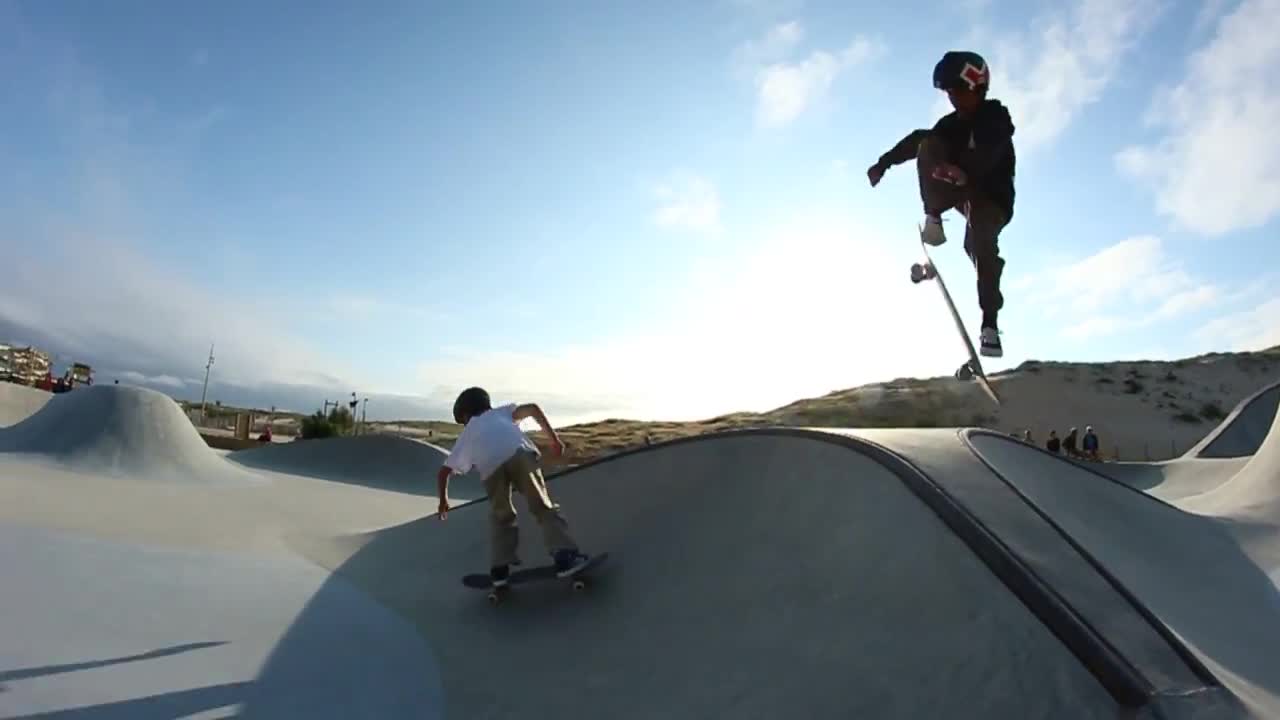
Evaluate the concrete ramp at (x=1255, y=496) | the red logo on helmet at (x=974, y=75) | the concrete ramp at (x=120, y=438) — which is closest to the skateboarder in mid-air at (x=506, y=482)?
the red logo on helmet at (x=974, y=75)

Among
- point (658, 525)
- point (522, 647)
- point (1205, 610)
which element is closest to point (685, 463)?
point (658, 525)

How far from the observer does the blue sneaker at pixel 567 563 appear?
476 cm

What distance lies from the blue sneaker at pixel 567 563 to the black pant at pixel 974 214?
10.1ft

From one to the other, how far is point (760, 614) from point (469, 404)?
7.61 ft

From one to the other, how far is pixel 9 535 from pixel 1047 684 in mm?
5302

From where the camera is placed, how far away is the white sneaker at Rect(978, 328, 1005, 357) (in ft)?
16.5

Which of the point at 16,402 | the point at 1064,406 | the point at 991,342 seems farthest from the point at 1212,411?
the point at 16,402

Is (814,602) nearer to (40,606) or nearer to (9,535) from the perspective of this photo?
(40,606)

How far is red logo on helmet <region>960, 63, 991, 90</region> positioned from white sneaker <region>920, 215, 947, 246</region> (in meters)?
0.85

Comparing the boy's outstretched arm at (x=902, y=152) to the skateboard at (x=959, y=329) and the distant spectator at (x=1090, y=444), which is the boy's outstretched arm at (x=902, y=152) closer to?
the skateboard at (x=959, y=329)

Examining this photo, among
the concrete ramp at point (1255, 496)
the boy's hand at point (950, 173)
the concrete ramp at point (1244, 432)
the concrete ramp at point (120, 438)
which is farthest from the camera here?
the concrete ramp at point (1244, 432)

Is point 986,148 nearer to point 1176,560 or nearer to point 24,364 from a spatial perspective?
point 1176,560

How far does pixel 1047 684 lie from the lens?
2693 mm

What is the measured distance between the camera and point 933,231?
4.89 meters
